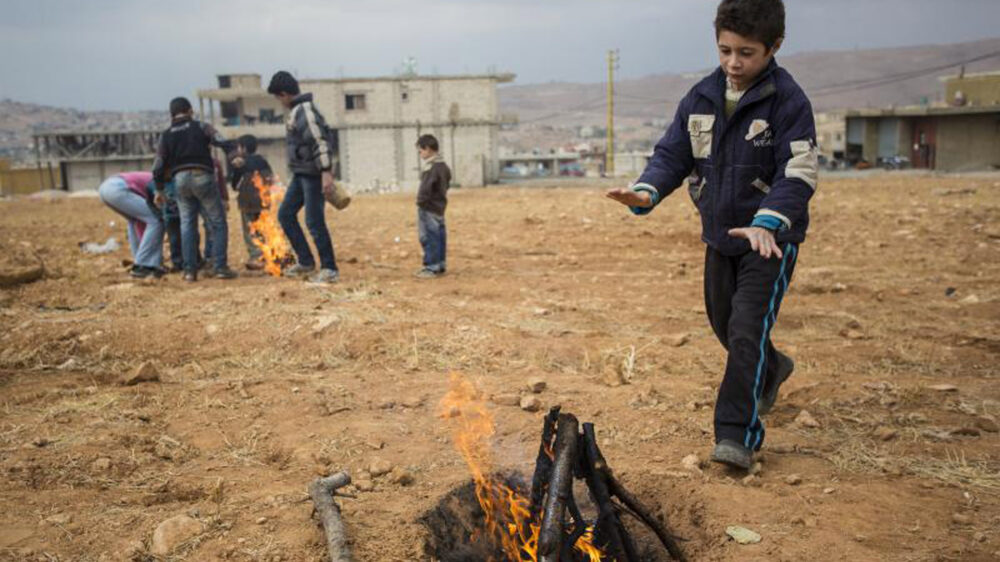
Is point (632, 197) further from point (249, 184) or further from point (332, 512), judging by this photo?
point (249, 184)

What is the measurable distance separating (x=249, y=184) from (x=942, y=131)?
3726 cm

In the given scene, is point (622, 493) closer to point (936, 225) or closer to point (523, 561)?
point (523, 561)

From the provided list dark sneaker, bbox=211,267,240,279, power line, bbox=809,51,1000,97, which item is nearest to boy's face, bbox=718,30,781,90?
dark sneaker, bbox=211,267,240,279

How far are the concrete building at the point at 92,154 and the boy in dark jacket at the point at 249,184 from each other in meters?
50.4

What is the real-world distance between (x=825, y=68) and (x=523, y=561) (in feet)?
639

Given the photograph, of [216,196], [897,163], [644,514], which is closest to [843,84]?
[897,163]

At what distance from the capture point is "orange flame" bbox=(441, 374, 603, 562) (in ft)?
9.98

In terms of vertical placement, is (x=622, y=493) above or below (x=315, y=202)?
below

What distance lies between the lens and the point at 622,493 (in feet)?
9.58

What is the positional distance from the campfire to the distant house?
3781 centimetres

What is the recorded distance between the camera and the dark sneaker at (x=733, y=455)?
3395 millimetres

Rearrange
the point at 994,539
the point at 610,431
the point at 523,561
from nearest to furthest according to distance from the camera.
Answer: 1. the point at 994,539
2. the point at 523,561
3. the point at 610,431

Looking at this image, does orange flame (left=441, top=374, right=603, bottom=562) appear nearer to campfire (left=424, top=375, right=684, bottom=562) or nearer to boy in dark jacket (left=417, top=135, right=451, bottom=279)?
campfire (left=424, top=375, right=684, bottom=562)

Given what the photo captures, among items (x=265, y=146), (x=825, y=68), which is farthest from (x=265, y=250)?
Result: (x=825, y=68)
